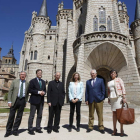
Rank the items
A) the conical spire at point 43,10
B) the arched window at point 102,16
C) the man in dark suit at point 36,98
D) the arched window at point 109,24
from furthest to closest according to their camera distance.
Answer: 1. the conical spire at point 43,10
2. the arched window at point 102,16
3. the arched window at point 109,24
4. the man in dark suit at point 36,98

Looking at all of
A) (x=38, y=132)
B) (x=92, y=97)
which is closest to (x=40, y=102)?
(x=38, y=132)

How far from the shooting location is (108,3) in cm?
1689

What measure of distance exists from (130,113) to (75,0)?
22284 millimetres

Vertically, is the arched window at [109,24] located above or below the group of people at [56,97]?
above

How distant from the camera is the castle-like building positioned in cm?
1252

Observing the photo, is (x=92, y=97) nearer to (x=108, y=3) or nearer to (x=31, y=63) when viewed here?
(x=108, y=3)

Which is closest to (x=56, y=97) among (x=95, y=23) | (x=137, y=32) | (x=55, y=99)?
(x=55, y=99)

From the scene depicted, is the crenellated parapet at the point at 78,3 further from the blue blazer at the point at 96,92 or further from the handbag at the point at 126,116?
the handbag at the point at 126,116

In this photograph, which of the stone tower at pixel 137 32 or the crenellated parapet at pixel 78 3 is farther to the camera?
the stone tower at pixel 137 32

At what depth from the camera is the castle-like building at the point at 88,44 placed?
12516mm

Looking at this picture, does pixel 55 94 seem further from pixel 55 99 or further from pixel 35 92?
pixel 35 92

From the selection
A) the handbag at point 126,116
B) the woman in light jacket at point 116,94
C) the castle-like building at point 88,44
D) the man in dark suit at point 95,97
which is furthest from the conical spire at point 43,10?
the handbag at point 126,116

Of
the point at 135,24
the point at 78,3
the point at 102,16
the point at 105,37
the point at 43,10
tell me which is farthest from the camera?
the point at 43,10

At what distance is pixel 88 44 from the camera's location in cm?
1305
